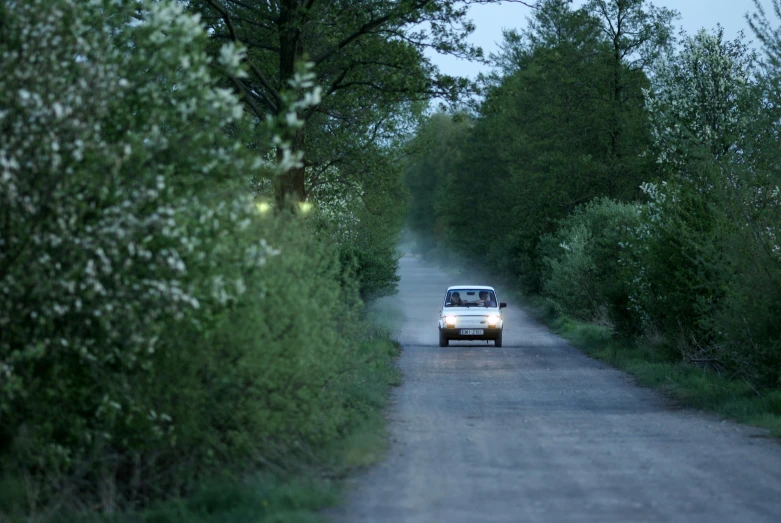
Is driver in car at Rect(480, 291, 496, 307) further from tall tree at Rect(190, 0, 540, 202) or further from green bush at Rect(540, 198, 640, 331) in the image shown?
tall tree at Rect(190, 0, 540, 202)

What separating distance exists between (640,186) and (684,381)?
13.4 meters

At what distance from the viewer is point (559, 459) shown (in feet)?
42.3

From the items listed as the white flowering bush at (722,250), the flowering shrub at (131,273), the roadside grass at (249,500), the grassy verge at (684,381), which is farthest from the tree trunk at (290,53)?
the flowering shrub at (131,273)

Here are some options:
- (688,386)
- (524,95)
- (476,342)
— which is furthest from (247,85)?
(524,95)

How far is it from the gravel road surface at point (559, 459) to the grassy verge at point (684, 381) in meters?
0.46

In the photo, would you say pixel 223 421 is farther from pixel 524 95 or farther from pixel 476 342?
pixel 524 95

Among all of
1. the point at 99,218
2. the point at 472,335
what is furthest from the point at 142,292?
the point at 472,335

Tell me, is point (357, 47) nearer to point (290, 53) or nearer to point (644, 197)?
point (290, 53)

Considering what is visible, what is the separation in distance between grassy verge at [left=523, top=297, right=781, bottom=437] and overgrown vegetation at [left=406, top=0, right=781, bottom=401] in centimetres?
20

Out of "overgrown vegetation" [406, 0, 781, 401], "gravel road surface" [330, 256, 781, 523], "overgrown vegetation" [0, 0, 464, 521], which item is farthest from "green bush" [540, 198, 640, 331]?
"overgrown vegetation" [0, 0, 464, 521]

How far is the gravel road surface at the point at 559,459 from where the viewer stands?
10062mm

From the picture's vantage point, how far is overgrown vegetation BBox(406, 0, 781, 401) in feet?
60.7

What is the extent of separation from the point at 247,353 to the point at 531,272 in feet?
157

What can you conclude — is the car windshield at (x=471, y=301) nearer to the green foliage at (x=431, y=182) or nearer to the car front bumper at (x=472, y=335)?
the car front bumper at (x=472, y=335)
